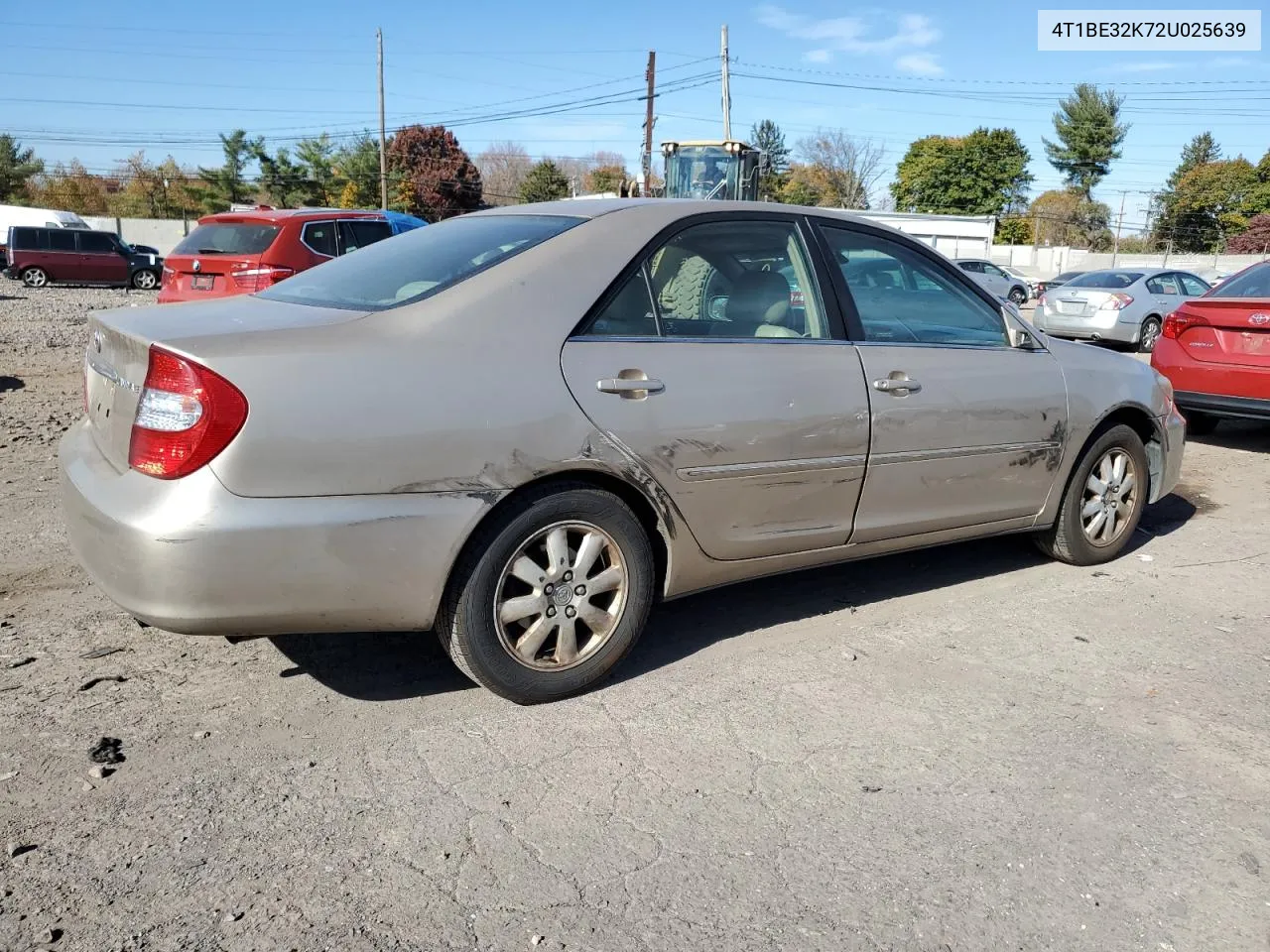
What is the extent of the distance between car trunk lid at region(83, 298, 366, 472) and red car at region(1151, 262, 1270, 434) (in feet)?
23.0

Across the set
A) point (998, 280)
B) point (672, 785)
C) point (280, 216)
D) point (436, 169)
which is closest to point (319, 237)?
point (280, 216)

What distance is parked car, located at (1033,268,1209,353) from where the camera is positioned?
16.6 m

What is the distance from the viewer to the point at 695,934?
2.32 metres

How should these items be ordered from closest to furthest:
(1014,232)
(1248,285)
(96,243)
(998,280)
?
(1248,285), (998,280), (96,243), (1014,232)

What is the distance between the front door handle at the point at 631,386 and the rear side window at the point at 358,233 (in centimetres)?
839

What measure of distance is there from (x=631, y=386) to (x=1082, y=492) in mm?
2677

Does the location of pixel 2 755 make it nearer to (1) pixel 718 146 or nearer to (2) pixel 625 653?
(2) pixel 625 653

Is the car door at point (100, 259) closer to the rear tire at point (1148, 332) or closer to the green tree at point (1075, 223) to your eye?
the rear tire at point (1148, 332)

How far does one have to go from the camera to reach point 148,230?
163 feet

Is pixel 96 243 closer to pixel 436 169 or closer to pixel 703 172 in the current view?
pixel 703 172

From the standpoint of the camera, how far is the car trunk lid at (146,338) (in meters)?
2.92

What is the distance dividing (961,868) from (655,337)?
6.15ft

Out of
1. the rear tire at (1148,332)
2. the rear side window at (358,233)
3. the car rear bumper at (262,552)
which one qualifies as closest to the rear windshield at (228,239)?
the rear side window at (358,233)

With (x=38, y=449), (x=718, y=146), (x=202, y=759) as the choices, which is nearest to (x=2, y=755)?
(x=202, y=759)
